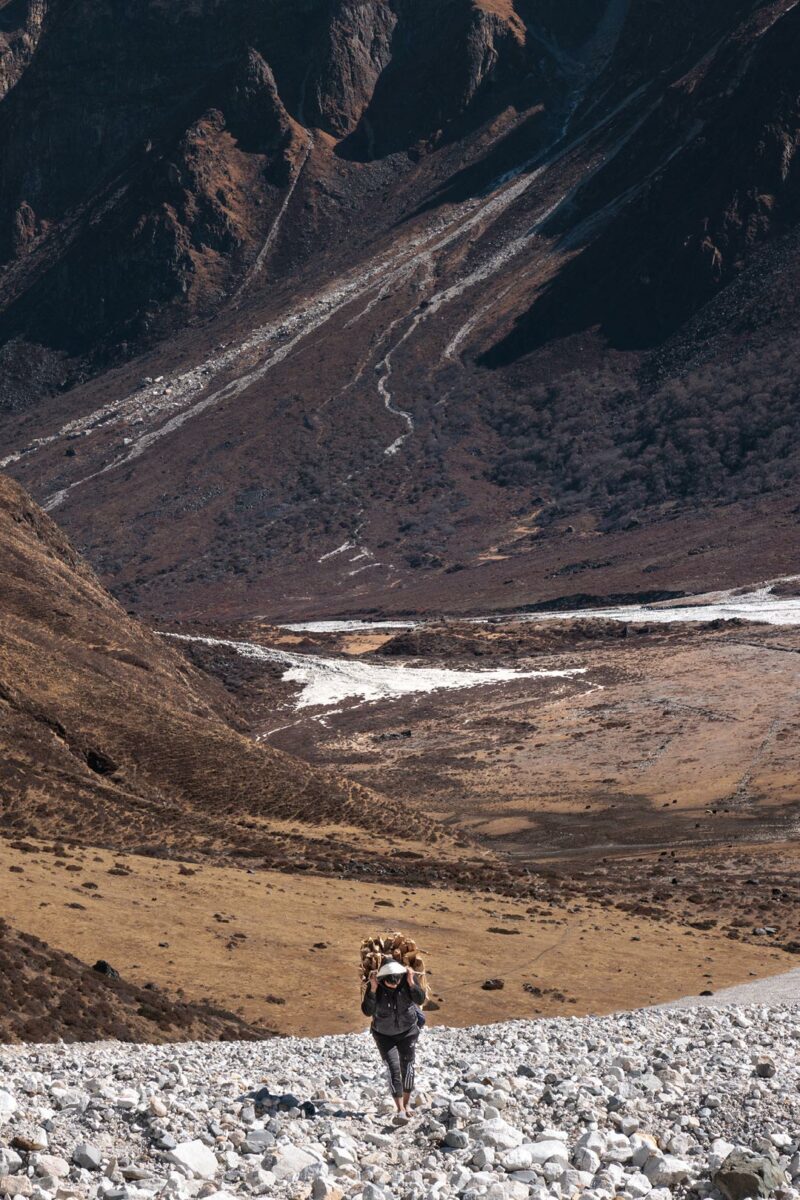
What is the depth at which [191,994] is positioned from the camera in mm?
34656

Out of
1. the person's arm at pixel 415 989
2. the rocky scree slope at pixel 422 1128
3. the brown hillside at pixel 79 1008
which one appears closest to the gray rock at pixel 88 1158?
the rocky scree slope at pixel 422 1128

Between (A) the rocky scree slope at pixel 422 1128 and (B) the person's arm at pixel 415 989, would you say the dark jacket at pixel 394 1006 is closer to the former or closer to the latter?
(B) the person's arm at pixel 415 989

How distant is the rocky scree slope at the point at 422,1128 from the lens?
13.2m

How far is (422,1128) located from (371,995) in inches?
66.1

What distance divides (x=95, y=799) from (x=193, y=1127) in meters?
43.3

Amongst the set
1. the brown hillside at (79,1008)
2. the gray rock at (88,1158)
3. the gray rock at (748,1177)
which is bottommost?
the brown hillside at (79,1008)

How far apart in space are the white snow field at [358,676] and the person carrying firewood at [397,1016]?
9634 centimetres

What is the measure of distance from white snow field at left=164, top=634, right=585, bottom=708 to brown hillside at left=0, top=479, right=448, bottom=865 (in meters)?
34.3

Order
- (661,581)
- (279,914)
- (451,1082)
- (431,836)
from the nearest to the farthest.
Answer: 1. (451,1082)
2. (279,914)
3. (431,836)
4. (661,581)

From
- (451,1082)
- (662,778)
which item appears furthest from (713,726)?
(451,1082)

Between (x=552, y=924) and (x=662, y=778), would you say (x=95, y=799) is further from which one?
(x=662, y=778)

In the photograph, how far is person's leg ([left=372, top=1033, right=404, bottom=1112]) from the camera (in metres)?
16.0

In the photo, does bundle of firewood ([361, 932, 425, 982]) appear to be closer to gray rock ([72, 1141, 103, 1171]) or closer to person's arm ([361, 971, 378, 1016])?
person's arm ([361, 971, 378, 1016])

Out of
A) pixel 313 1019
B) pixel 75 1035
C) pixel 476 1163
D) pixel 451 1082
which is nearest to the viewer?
pixel 476 1163
